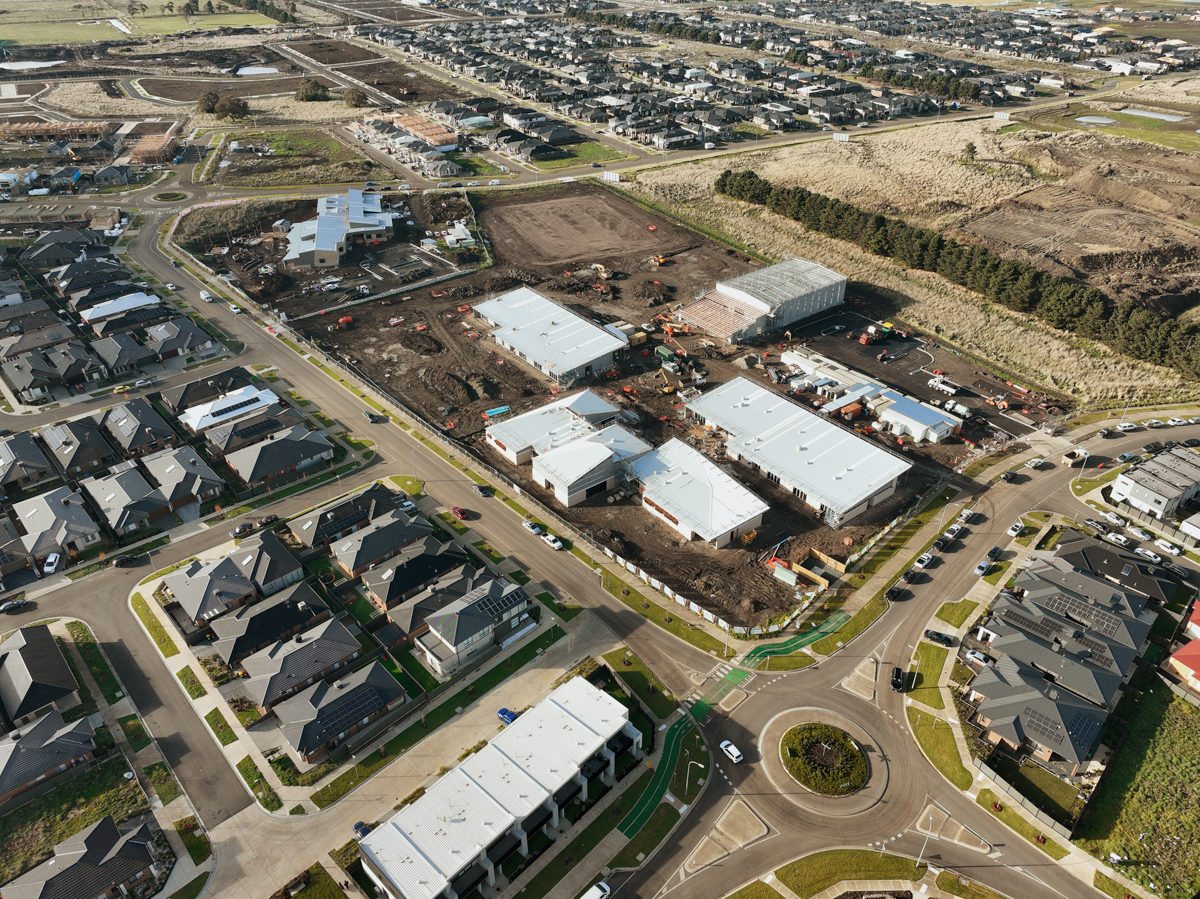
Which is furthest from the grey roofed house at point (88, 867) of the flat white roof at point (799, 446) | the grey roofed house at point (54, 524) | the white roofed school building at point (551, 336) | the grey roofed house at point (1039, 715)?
the white roofed school building at point (551, 336)

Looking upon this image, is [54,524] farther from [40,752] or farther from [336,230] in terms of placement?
[336,230]

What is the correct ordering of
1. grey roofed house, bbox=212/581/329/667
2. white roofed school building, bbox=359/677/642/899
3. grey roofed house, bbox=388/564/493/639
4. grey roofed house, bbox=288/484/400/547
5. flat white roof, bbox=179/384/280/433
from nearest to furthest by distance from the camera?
white roofed school building, bbox=359/677/642/899, grey roofed house, bbox=212/581/329/667, grey roofed house, bbox=388/564/493/639, grey roofed house, bbox=288/484/400/547, flat white roof, bbox=179/384/280/433

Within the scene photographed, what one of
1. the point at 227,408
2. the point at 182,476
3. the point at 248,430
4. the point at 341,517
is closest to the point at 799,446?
the point at 341,517

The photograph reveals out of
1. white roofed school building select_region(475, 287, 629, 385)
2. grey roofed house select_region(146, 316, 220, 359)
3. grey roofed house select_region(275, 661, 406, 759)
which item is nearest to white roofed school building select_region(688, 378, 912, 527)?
white roofed school building select_region(475, 287, 629, 385)

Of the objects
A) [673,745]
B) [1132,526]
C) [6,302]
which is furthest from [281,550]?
[1132,526]

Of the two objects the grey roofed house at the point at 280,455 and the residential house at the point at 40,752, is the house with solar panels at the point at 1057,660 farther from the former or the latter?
the grey roofed house at the point at 280,455

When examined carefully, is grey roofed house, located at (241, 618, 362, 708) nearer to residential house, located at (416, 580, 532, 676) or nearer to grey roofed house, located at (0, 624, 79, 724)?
residential house, located at (416, 580, 532, 676)

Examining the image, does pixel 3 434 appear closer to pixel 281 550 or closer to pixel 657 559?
pixel 281 550
